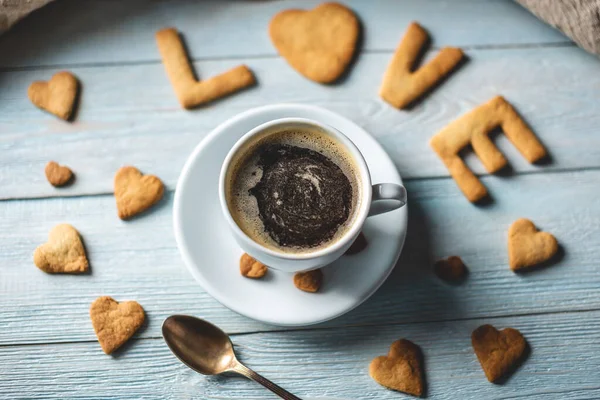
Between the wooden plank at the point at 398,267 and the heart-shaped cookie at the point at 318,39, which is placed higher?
the heart-shaped cookie at the point at 318,39

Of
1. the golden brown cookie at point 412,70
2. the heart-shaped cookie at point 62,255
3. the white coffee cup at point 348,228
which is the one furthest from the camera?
the golden brown cookie at point 412,70

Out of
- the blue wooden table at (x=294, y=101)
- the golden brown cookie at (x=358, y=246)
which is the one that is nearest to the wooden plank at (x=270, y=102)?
the blue wooden table at (x=294, y=101)

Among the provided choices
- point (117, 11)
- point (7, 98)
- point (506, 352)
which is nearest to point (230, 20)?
point (117, 11)

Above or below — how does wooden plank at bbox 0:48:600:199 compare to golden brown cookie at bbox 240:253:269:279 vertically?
above

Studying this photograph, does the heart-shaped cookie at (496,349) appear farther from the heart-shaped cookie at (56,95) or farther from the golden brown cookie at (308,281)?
the heart-shaped cookie at (56,95)

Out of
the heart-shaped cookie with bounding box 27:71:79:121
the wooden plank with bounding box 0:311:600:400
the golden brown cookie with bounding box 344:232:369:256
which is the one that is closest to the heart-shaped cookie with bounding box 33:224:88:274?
the wooden plank with bounding box 0:311:600:400

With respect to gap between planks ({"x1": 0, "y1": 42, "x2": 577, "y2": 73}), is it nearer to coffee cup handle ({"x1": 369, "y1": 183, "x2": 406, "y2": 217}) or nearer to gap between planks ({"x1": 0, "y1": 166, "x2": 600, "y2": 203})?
gap between planks ({"x1": 0, "y1": 166, "x2": 600, "y2": 203})
